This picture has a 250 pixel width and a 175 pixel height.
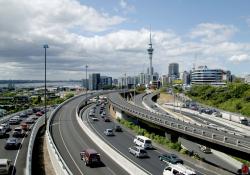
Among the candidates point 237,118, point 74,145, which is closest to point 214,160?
point 74,145

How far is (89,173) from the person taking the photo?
38.2 metres

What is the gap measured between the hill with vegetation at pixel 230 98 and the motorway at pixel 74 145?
7177 cm

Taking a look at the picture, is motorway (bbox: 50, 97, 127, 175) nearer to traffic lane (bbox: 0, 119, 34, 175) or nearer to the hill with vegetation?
traffic lane (bbox: 0, 119, 34, 175)

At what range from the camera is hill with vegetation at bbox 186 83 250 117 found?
14288 centimetres

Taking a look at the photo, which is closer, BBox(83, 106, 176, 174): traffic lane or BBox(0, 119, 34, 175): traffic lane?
BBox(0, 119, 34, 175): traffic lane

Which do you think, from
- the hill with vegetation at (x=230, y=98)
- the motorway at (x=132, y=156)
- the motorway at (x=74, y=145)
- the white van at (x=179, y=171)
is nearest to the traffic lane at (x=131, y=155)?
the motorway at (x=132, y=156)

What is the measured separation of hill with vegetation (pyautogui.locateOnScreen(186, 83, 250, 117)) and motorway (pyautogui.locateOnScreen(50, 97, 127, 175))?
71767 millimetres

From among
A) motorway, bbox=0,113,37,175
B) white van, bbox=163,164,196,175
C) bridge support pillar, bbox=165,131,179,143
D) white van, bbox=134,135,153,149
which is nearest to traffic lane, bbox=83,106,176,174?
white van, bbox=134,135,153,149

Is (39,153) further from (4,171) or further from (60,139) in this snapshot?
(4,171)

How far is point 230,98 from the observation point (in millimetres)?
163125

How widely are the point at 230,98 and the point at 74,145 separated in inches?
4761

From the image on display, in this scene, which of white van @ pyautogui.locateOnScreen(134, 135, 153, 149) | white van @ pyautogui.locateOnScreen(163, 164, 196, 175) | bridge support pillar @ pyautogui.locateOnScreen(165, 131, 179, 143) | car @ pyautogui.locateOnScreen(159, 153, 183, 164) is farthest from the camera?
bridge support pillar @ pyautogui.locateOnScreen(165, 131, 179, 143)

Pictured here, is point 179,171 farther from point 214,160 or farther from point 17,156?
point 214,160

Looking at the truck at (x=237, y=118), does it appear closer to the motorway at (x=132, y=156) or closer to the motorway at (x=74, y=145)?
the motorway at (x=132, y=156)
